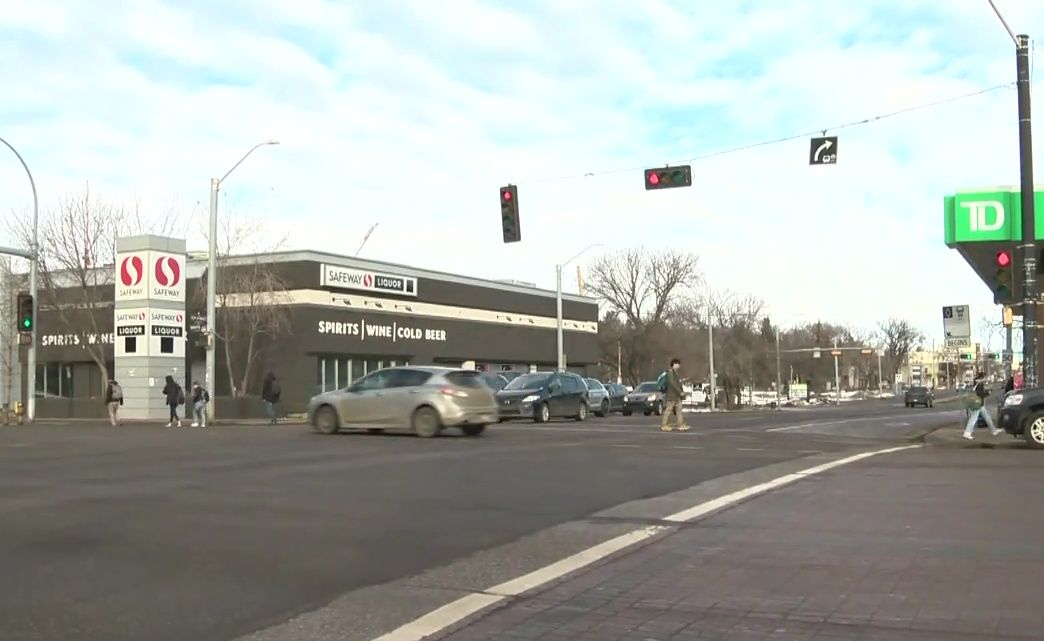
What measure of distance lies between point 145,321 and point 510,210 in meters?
15.8

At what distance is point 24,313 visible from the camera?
3206 cm

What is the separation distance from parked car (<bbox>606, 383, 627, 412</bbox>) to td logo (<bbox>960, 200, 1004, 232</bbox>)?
56.6 ft

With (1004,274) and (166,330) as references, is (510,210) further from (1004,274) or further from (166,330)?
(166,330)

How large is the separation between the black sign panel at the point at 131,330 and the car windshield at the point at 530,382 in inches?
531

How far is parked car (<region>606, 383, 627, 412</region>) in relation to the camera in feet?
134

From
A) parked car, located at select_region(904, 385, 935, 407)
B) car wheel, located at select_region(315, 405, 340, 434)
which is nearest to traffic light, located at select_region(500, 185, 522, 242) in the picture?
car wheel, located at select_region(315, 405, 340, 434)

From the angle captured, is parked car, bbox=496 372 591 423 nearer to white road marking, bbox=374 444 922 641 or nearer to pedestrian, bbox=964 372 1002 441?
pedestrian, bbox=964 372 1002 441

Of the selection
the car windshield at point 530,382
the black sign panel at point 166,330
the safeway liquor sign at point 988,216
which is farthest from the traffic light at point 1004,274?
the black sign panel at point 166,330

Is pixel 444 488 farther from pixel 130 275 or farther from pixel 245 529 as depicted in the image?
pixel 130 275

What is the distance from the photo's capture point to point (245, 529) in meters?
8.98

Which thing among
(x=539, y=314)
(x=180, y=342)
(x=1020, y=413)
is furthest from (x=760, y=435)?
(x=539, y=314)

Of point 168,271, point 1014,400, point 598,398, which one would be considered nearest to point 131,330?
point 168,271

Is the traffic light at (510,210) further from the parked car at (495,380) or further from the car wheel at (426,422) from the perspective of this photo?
the parked car at (495,380)

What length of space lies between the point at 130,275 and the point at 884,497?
30174 millimetres
